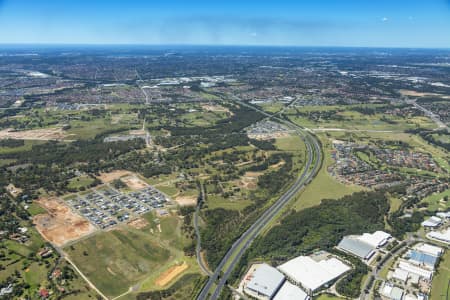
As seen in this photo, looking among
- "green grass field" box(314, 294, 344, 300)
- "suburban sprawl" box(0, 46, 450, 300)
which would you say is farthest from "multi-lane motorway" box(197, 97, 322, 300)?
"green grass field" box(314, 294, 344, 300)

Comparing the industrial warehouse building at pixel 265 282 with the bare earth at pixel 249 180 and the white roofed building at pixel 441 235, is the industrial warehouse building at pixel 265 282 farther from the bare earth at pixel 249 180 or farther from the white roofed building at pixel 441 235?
the bare earth at pixel 249 180

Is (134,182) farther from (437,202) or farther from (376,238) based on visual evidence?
(437,202)

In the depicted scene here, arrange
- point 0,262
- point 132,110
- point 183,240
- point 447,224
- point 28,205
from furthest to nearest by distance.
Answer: point 132,110 → point 28,205 → point 447,224 → point 183,240 → point 0,262

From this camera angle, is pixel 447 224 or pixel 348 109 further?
pixel 348 109

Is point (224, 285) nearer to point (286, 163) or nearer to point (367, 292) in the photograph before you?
point (367, 292)

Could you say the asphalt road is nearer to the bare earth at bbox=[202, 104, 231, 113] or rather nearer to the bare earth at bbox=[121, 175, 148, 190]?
the bare earth at bbox=[121, 175, 148, 190]

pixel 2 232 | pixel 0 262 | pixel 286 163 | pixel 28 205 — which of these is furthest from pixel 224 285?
pixel 286 163

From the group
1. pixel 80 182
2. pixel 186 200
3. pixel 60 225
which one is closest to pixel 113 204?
pixel 60 225

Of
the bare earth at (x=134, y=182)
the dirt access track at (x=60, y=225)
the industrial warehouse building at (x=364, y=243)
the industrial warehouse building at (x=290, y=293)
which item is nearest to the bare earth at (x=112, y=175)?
the bare earth at (x=134, y=182)
